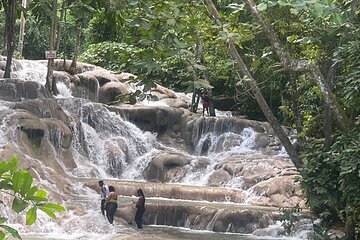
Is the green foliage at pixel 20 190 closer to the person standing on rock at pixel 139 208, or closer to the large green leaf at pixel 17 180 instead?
the large green leaf at pixel 17 180

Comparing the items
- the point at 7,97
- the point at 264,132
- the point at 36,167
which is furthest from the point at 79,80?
the point at 36,167

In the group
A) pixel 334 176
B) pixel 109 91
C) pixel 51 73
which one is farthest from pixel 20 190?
pixel 109 91

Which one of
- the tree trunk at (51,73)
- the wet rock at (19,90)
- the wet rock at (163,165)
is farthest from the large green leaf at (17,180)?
the wet rock at (19,90)

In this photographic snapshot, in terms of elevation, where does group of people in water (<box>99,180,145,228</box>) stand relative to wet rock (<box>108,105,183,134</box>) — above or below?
below

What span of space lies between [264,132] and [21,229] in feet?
39.1

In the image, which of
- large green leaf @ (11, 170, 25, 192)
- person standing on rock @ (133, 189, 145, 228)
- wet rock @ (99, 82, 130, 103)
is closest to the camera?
large green leaf @ (11, 170, 25, 192)

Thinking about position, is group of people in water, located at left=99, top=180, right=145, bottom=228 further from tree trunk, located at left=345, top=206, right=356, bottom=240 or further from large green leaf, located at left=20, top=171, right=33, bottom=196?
large green leaf, located at left=20, top=171, right=33, bottom=196

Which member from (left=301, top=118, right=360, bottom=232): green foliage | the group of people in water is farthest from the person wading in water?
(left=301, top=118, right=360, bottom=232): green foliage

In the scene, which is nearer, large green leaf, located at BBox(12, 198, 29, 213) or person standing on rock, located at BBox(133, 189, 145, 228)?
large green leaf, located at BBox(12, 198, 29, 213)

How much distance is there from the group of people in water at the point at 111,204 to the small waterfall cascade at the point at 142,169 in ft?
0.84

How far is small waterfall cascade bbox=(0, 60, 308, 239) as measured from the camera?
14.1 m

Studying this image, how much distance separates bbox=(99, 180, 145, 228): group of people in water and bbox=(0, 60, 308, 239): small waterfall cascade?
0.26 m

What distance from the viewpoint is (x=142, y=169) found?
19.6 m

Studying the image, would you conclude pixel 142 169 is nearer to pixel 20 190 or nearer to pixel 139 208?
pixel 139 208
